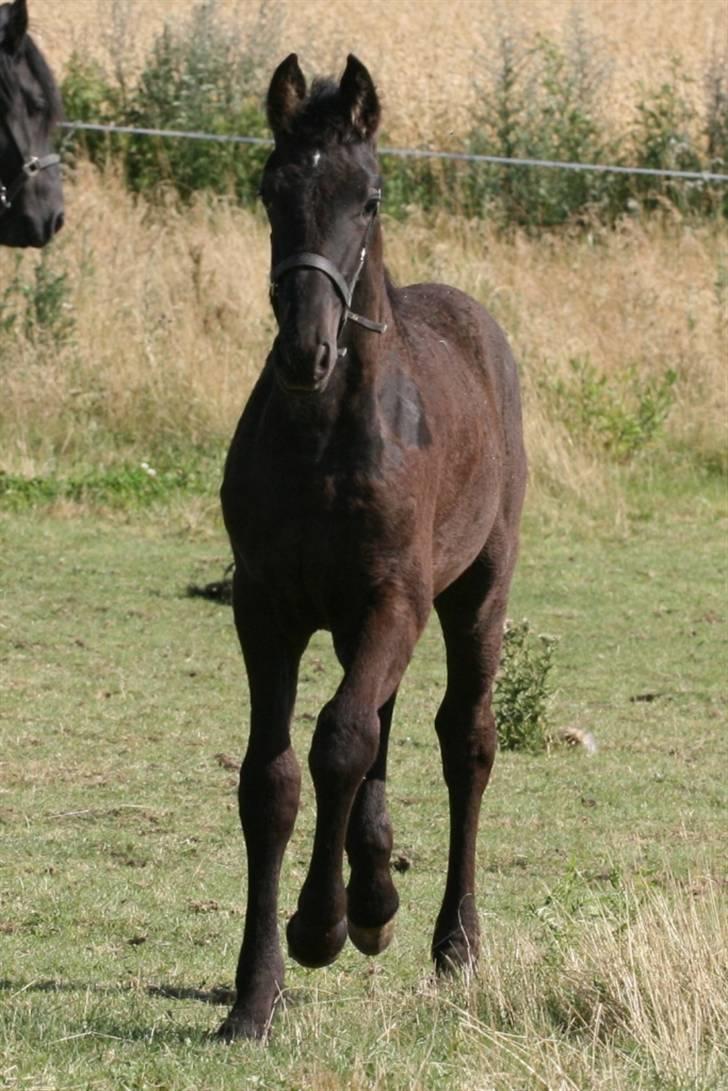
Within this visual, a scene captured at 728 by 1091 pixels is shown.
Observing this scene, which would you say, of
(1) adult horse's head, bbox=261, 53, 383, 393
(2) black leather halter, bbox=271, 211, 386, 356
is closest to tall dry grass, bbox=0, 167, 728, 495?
(1) adult horse's head, bbox=261, 53, 383, 393

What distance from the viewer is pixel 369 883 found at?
201 inches

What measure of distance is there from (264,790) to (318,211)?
1464 mm

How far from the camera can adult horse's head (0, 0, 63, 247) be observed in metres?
9.85

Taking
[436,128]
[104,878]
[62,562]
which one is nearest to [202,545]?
[62,562]

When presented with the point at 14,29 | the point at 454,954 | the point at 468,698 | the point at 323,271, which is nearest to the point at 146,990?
the point at 454,954

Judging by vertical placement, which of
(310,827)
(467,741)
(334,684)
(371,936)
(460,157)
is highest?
(460,157)

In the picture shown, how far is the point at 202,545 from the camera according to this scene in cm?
1240

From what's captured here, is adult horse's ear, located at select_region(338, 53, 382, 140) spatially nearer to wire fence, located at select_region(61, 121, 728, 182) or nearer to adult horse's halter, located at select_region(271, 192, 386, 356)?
adult horse's halter, located at select_region(271, 192, 386, 356)

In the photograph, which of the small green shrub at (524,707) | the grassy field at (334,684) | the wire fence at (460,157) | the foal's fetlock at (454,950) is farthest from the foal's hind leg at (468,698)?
the wire fence at (460,157)

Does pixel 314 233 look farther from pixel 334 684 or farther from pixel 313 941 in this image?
pixel 334 684

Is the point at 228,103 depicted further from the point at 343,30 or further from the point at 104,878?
the point at 104,878

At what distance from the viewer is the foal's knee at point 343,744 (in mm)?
4410

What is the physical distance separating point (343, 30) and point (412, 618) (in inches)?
963

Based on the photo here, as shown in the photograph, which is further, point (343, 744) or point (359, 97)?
point (359, 97)
